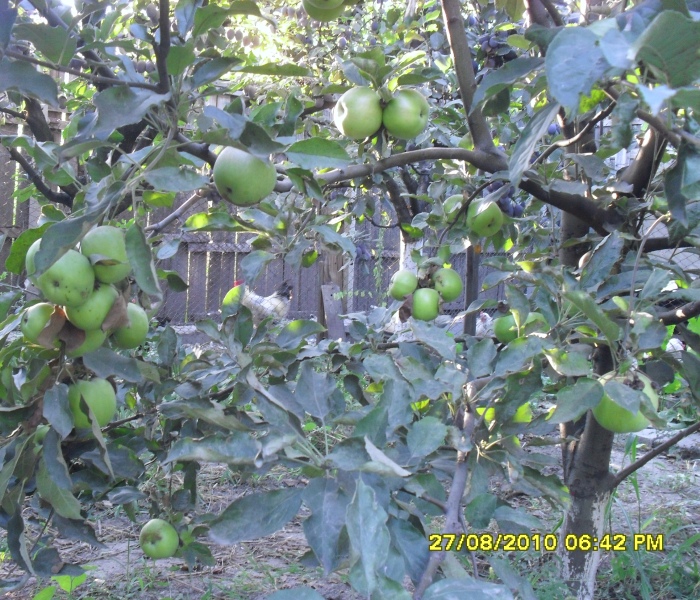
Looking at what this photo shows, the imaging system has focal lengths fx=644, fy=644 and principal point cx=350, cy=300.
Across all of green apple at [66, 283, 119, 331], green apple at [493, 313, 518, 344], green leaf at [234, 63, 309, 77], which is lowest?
green apple at [493, 313, 518, 344]

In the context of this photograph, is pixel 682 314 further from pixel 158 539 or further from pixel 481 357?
pixel 158 539

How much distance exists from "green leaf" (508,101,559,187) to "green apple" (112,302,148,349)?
63 cm

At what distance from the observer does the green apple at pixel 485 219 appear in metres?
1.55

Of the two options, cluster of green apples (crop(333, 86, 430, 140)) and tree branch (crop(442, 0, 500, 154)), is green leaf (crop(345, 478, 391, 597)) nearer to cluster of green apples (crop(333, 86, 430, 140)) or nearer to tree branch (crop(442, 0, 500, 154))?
cluster of green apples (crop(333, 86, 430, 140))

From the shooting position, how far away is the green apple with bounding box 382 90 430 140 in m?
1.25

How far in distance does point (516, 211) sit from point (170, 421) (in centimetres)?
151

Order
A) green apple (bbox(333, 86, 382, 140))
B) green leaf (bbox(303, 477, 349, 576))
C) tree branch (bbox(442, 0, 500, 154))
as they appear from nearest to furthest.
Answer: green leaf (bbox(303, 477, 349, 576))
green apple (bbox(333, 86, 382, 140))
tree branch (bbox(442, 0, 500, 154))

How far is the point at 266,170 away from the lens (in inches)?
38.3

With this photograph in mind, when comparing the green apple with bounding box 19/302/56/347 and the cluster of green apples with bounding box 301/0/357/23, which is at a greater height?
the cluster of green apples with bounding box 301/0/357/23

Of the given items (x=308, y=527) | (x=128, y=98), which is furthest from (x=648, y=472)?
(x=128, y=98)

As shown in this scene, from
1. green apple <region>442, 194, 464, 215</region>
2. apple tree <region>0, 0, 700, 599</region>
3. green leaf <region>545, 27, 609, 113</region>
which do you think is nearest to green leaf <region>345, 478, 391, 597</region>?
apple tree <region>0, 0, 700, 599</region>

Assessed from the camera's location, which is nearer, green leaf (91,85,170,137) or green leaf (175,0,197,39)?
green leaf (91,85,170,137)

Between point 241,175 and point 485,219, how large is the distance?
30.7 inches
